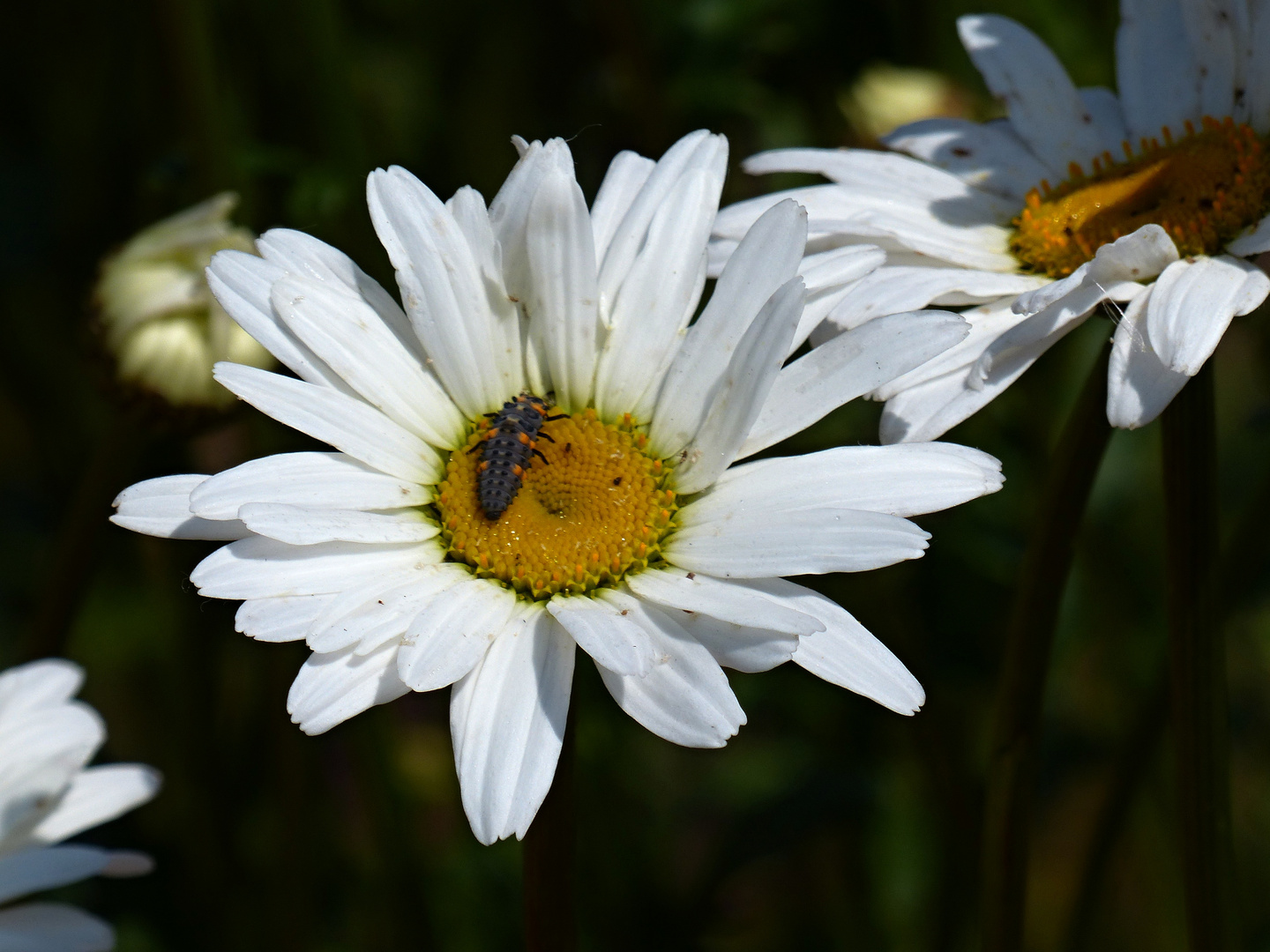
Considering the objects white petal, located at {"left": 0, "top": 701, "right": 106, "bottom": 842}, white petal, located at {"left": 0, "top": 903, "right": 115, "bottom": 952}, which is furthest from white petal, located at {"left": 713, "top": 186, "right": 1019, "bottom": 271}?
white petal, located at {"left": 0, "top": 903, "right": 115, "bottom": 952}

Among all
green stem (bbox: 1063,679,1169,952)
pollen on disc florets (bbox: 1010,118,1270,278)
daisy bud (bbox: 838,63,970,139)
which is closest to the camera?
pollen on disc florets (bbox: 1010,118,1270,278)

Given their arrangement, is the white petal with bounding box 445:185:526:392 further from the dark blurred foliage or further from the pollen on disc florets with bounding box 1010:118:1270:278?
the pollen on disc florets with bounding box 1010:118:1270:278

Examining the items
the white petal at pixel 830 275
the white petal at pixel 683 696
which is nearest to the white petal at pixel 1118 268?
the white petal at pixel 830 275

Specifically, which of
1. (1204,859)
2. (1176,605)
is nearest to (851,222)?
(1176,605)

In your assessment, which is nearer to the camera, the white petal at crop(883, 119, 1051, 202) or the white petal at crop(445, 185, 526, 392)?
the white petal at crop(445, 185, 526, 392)

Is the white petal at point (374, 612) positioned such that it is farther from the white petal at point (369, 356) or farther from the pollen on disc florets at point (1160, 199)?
the pollen on disc florets at point (1160, 199)

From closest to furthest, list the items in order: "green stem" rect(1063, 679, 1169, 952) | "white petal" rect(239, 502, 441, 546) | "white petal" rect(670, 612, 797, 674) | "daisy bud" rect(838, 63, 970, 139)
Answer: "white petal" rect(670, 612, 797, 674), "white petal" rect(239, 502, 441, 546), "green stem" rect(1063, 679, 1169, 952), "daisy bud" rect(838, 63, 970, 139)

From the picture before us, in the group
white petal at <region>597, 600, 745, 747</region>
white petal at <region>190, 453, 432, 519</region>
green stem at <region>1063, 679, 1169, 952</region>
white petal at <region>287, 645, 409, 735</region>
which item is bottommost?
green stem at <region>1063, 679, 1169, 952</region>
